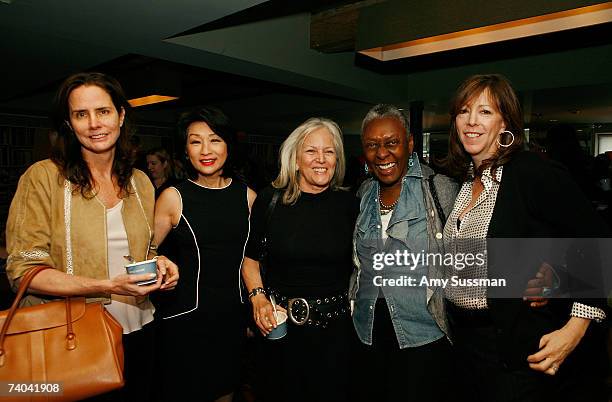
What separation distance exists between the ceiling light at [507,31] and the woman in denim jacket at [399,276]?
198 cm

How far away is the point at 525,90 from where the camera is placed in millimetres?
6102

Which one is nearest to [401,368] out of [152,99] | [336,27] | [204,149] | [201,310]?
[201,310]

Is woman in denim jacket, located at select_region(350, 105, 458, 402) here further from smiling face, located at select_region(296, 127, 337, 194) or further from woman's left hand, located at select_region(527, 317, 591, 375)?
woman's left hand, located at select_region(527, 317, 591, 375)

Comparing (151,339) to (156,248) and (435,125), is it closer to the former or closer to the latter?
(156,248)

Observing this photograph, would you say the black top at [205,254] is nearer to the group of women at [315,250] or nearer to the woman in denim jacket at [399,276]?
the group of women at [315,250]

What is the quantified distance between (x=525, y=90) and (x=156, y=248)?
587cm

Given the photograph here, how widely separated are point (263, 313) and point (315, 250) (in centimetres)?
34

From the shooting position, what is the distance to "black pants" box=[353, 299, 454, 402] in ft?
5.88

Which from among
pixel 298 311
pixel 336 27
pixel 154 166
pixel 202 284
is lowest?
pixel 298 311

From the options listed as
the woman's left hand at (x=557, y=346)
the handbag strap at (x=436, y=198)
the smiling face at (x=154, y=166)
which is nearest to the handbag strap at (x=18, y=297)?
the handbag strap at (x=436, y=198)

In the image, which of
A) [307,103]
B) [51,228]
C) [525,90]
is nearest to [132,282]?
[51,228]

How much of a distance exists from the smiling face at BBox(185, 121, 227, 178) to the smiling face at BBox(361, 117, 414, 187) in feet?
2.28

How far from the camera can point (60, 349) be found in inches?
53.0

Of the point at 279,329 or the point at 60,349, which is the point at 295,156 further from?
the point at 60,349
